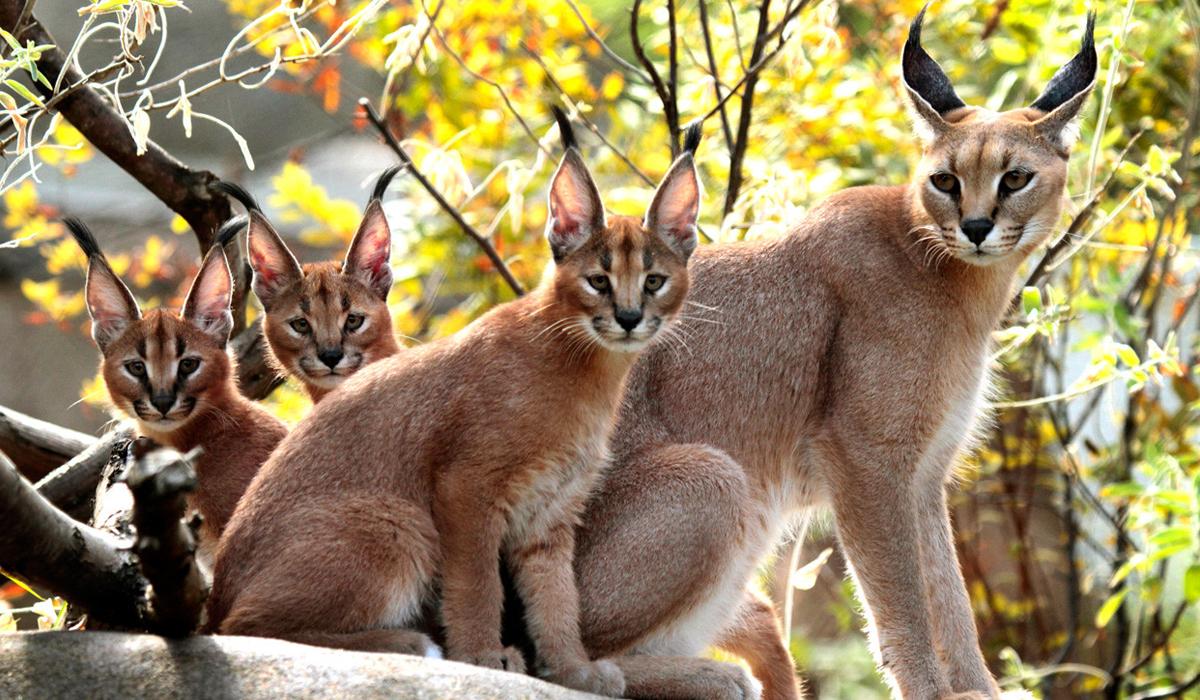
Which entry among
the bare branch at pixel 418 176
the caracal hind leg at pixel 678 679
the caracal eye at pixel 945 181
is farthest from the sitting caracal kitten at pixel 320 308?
the caracal eye at pixel 945 181

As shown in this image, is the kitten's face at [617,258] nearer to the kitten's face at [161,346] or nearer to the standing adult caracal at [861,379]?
the standing adult caracal at [861,379]

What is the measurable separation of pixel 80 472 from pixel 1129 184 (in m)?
7.97

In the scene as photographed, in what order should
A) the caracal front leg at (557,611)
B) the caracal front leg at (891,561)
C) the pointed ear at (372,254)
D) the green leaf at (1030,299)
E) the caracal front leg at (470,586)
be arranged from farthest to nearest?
the pointed ear at (372,254)
the green leaf at (1030,299)
the caracal front leg at (891,561)
the caracal front leg at (557,611)
the caracal front leg at (470,586)

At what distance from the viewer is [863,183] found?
1081 cm

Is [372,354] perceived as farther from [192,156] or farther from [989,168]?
[192,156]

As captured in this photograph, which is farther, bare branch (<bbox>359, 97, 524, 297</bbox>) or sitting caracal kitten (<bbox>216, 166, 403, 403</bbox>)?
bare branch (<bbox>359, 97, 524, 297</bbox>)

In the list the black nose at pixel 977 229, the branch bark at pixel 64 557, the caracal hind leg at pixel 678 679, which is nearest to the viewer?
the branch bark at pixel 64 557

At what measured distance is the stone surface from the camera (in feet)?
13.8

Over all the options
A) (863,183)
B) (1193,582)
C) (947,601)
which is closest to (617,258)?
(947,601)

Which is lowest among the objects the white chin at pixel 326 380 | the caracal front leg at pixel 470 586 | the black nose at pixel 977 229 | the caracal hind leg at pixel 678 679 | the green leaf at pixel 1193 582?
Result: the caracal hind leg at pixel 678 679

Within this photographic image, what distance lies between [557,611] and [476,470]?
61 centimetres

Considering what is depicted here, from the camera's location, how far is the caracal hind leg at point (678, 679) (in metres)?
5.34

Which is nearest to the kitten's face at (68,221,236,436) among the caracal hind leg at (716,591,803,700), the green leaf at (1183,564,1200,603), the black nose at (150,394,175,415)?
the black nose at (150,394,175,415)

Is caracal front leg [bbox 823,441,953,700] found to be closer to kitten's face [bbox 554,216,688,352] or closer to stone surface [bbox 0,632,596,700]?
kitten's face [bbox 554,216,688,352]
